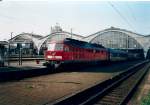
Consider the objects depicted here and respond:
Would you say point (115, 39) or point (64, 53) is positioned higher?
point (115, 39)

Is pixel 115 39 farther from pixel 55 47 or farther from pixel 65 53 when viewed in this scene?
pixel 65 53

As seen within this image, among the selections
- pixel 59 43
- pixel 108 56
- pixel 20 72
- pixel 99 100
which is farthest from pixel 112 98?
pixel 108 56

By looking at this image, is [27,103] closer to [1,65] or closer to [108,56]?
[1,65]

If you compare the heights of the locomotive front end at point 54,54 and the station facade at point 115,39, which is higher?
the station facade at point 115,39

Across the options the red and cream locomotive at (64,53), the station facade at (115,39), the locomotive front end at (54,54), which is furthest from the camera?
the station facade at (115,39)

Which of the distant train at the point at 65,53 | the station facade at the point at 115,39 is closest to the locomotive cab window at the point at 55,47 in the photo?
the distant train at the point at 65,53

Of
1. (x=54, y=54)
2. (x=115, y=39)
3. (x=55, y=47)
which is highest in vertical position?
(x=115, y=39)

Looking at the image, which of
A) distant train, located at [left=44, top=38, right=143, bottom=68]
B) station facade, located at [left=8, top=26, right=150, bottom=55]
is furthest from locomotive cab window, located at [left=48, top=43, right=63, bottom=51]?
station facade, located at [left=8, top=26, right=150, bottom=55]

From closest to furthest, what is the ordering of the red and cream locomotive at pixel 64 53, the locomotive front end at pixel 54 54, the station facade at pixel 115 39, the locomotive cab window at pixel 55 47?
the locomotive front end at pixel 54 54
the red and cream locomotive at pixel 64 53
the locomotive cab window at pixel 55 47
the station facade at pixel 115 39

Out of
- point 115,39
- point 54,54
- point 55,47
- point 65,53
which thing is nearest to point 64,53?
point 65,53

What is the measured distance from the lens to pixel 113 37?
128625 millimetres

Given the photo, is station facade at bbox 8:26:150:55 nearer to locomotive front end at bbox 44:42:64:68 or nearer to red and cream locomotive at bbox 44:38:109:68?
red and cream locomotive at bbox 44:38:109:68

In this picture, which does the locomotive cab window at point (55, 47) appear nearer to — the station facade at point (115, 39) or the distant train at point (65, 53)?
the distant train at point (65, 53)

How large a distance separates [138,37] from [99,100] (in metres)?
114
